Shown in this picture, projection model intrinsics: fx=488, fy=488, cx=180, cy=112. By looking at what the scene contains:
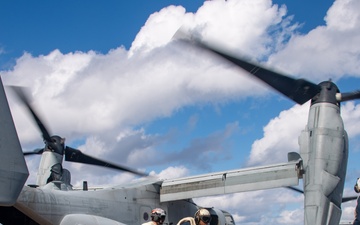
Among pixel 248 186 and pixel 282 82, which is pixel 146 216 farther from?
pixel 282 82

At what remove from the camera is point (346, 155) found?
53.6 feet

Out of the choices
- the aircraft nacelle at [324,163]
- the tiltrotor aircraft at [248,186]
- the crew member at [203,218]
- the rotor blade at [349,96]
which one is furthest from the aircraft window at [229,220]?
the crew member at [203,218]

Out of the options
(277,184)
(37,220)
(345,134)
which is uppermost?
(345,134)

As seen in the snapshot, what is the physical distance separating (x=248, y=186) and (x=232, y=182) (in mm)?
1212

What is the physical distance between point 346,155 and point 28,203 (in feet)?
33.6

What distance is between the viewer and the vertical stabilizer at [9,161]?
7289 millimetres

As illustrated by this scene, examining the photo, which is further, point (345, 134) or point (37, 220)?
point (345, 134)

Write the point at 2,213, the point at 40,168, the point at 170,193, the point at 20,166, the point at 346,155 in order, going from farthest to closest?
the point at 40,168 → the point at 170,193 → the point at 346,155 → the point at 2,213 → the point at 20,166

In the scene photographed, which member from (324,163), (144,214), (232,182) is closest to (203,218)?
(324,163)

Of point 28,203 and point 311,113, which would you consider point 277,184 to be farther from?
point 28,203

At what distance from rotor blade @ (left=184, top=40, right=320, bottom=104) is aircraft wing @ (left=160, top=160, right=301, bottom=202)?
2.50 m

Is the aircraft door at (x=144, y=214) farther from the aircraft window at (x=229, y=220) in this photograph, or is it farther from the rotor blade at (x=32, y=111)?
the rotor blade at (x=32, y=111)

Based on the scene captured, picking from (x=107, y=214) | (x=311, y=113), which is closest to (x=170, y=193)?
(x=107, y=214)

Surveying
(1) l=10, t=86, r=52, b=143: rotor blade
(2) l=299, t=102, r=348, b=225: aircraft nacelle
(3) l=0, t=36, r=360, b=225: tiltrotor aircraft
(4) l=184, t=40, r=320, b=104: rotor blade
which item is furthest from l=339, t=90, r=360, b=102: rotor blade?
(1) l=10, t=86, r=52, b=143: rotor blade
